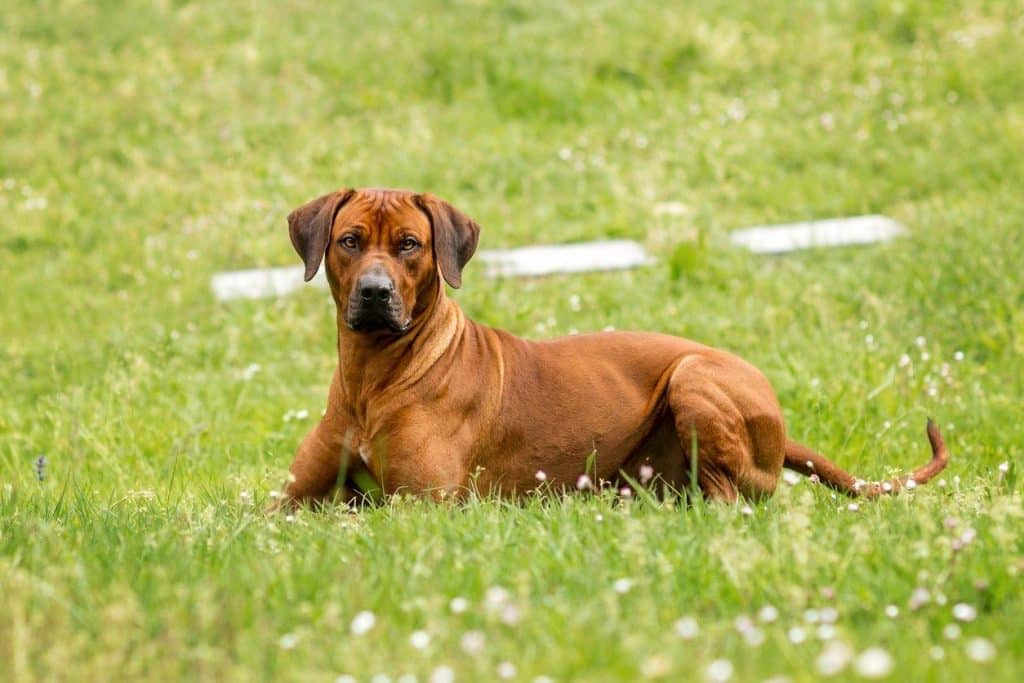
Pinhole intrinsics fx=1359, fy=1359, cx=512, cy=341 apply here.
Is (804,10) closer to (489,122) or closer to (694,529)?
(489,122)

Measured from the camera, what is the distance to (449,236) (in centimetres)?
538

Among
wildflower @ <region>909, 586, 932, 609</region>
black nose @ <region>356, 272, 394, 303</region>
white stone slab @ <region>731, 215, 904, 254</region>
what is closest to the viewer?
wildflower @ <region>909, 586, 932, 609</region>

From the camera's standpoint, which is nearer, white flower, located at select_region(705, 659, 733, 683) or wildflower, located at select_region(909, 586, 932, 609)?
white flower, located at select_region(705, 659, 733, 683)

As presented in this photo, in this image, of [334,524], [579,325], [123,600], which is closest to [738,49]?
[579,325]

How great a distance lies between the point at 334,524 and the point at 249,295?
4.83 meters

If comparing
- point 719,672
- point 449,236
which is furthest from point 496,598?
point 449,236

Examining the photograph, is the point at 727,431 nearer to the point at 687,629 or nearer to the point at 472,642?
the point at 687,629

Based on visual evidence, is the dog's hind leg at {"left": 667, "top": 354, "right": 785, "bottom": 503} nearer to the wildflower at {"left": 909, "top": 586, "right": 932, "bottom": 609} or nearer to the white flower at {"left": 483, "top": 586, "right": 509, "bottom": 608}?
the wildflower at {"left": 909, "top": 586, "right": 932, "bottom": 609}

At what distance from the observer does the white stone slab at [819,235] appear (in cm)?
923

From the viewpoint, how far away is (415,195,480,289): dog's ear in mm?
5336

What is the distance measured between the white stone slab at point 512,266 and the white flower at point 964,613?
18.7ft

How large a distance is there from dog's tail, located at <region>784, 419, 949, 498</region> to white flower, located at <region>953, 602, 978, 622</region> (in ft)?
5.41

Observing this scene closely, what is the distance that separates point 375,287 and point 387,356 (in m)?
0.45

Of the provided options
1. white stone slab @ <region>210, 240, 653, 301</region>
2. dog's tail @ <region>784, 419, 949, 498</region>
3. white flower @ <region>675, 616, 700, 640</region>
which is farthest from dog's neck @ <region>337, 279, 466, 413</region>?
white stone slab @ <region>210, 240, 653, 301</region>
